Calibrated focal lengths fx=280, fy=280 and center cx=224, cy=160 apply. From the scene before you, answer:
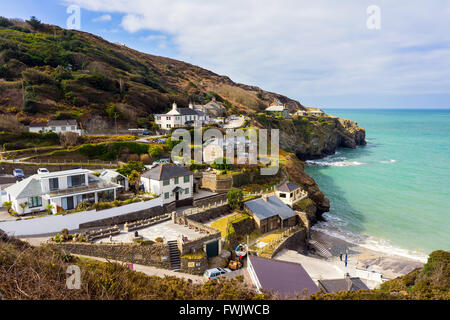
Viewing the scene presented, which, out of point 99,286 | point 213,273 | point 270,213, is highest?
point 99,286

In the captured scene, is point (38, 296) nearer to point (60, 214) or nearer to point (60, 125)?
point (60, 214)

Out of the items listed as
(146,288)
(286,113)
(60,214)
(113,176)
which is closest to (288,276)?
(146,288)

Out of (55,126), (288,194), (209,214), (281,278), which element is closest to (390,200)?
(288,194)

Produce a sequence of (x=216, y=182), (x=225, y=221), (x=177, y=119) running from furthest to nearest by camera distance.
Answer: (x=177, y=119) → (x=216, y=182) → (x=225, y=221)

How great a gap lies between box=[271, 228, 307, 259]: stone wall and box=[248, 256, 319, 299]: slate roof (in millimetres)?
9123

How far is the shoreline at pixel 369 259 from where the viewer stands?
1040 inches

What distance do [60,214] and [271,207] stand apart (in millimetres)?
20449

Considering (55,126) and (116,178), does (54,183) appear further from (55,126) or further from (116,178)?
(55,126)

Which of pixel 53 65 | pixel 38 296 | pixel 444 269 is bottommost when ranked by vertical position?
pixel 444 269

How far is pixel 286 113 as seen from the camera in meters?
96.4

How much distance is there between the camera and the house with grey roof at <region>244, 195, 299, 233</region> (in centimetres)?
2936

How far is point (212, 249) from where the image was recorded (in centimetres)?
2238

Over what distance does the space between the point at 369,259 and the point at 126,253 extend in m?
23.8

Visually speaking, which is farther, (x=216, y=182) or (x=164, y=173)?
(x=216, y=182)
